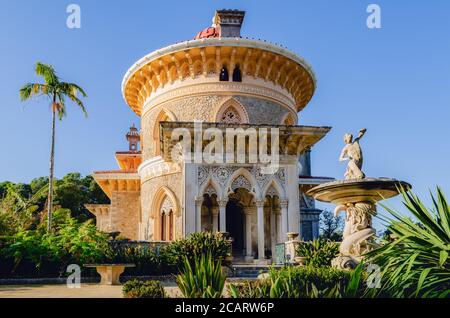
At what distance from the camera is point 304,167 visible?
104 feet

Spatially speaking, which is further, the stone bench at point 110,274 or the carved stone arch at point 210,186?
the carved stone arch at point 210,186

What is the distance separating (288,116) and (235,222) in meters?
5.90

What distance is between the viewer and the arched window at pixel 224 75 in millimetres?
21609

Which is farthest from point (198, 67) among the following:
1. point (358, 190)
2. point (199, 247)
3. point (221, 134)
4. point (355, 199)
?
point (358, 190)

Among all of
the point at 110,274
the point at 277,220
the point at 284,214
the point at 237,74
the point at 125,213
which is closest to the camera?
the point at 110,274

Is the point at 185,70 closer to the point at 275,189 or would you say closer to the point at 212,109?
the point at 212,109

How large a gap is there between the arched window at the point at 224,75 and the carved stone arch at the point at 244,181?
17.5 ft

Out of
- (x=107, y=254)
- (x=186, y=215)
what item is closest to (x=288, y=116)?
(x=186, y=215)

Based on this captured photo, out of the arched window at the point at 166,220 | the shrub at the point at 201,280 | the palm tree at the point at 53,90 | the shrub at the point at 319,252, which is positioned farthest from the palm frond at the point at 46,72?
the shrub at the point at 201,280

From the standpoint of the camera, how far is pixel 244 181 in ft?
60.7

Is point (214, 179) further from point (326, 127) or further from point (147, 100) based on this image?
point (147, 100)

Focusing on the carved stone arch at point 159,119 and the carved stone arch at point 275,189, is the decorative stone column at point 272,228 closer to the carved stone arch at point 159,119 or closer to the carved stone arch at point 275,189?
the carved stone arch at point 275,189

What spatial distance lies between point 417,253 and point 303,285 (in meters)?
1.82

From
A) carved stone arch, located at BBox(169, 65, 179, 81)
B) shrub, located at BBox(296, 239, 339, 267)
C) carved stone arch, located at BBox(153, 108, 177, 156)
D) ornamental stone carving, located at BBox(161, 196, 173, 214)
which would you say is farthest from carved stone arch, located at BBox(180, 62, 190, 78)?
shrub, located at BBox(296, 239, 339, 267)
